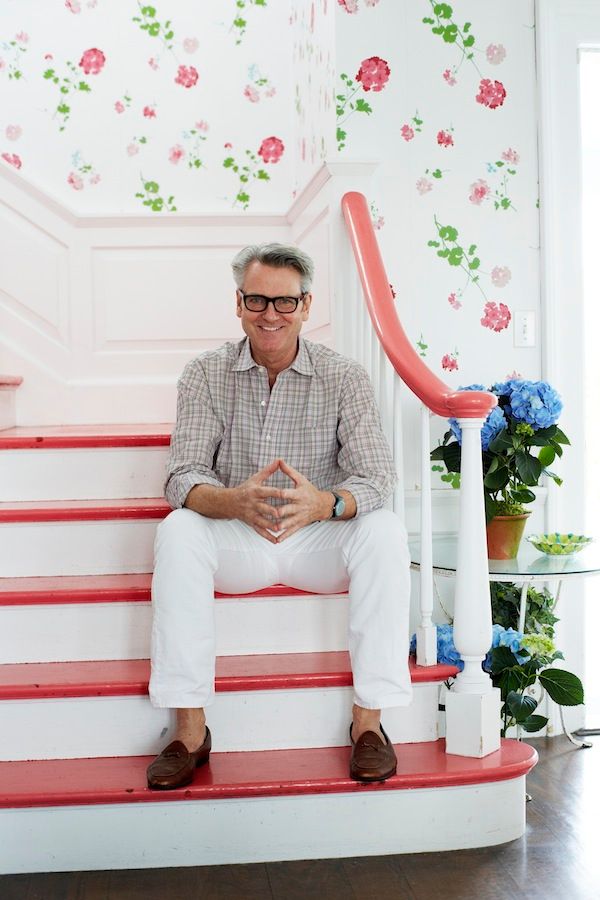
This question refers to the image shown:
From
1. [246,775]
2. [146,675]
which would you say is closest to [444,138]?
[146,675]

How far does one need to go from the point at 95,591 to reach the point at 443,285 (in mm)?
1383

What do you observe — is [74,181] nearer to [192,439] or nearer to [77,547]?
[77,547]

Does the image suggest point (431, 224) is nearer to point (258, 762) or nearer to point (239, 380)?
point (239, 380)

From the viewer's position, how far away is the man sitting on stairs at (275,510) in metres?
2.03

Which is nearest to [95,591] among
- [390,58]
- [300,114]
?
[390,58]

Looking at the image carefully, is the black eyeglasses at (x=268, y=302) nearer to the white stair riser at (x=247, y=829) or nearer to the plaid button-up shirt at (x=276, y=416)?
the plaid button-up shirt at (x=276, y=416)

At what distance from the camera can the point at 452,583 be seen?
119 inches

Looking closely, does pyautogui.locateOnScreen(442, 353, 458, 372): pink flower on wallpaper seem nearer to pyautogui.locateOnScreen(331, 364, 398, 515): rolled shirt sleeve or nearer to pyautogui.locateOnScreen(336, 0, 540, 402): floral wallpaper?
pyautogui.locateOnScreen(336, 0, 540, 402): floral wallpaper

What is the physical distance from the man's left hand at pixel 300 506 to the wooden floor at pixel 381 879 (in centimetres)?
67

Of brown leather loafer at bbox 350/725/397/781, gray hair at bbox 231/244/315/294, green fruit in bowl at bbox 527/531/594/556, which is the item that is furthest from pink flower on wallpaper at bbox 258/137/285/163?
brown leather loafer at bbox 350/725/397/781

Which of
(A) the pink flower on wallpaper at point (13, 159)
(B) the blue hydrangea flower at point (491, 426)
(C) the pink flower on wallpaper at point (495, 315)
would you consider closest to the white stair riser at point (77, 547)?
(B) the blue hydrangea flower at point (491, 426)

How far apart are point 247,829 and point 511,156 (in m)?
2.04

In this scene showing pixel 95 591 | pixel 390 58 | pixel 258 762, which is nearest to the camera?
pixel 258 762

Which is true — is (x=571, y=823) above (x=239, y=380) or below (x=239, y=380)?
below
